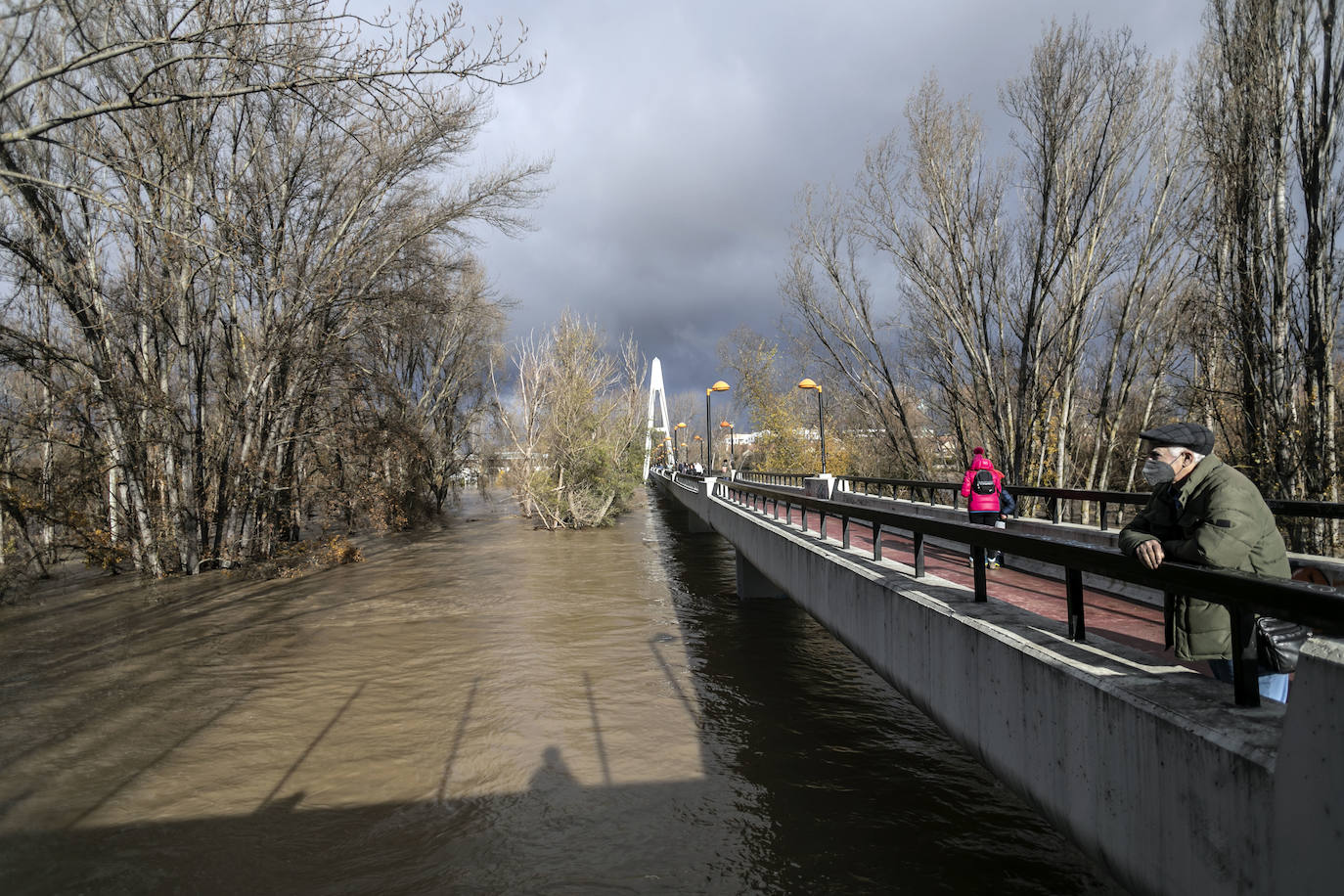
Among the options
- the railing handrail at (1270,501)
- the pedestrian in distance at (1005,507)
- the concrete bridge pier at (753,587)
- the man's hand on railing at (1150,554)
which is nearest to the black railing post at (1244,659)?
the man's hand on railing at (1150,554)

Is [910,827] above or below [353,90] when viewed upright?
below

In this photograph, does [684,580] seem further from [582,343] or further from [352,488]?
[582,343]

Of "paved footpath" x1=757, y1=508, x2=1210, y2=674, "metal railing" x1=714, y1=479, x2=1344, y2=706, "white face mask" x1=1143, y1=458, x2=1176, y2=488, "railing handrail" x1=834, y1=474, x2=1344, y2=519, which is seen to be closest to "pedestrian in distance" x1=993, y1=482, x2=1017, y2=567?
"railing handrail" x1=834, y1=474, x2=1344, y2=519

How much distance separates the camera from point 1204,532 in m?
3.29

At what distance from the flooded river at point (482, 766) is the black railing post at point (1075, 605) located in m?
2.35

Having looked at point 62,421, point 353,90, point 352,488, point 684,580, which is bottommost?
point 684,580

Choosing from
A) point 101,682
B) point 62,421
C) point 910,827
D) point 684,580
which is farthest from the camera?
point 684,580

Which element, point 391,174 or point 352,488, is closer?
point 391,174

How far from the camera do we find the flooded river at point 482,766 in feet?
18.7

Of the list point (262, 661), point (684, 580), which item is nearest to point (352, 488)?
point (684, 580)

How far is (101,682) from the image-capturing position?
35.3ft

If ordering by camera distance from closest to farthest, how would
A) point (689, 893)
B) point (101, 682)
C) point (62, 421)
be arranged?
point (689, 893) < point (101, 682) < point (62, 421)

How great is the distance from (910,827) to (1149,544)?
13.1ft

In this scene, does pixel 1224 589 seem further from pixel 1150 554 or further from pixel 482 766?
pixel 482 766
